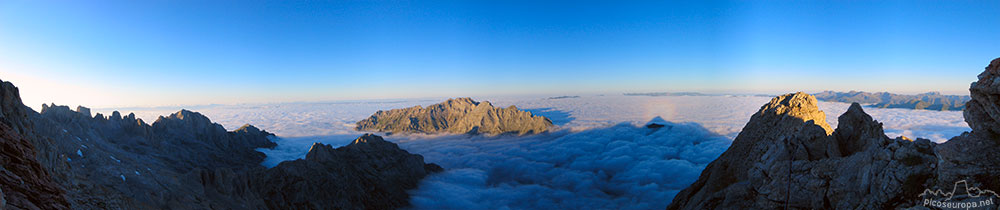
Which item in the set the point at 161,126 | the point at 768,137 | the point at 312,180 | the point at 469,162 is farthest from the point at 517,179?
the point at 161,126

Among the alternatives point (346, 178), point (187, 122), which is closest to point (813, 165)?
point (346, 178)

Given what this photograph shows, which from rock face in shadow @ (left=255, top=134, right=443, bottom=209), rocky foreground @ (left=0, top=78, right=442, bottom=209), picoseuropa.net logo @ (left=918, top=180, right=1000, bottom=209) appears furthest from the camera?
rock face in shadow @ (left=255, top=134, right=443, bottom=209)

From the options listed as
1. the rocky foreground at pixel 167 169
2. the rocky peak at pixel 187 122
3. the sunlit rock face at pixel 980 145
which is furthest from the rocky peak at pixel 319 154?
the sunlit rock face at pixel 980 145

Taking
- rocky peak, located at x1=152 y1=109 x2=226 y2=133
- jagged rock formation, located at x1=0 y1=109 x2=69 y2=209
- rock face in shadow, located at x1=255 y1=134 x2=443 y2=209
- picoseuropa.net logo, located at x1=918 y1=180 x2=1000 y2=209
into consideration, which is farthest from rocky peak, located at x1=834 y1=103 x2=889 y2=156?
rocky peak, located at x1=152 y1=109 x2=226 y2=133

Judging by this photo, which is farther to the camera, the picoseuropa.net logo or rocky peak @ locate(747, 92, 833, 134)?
rocky peak @ locate(747, 92, 833, 134)

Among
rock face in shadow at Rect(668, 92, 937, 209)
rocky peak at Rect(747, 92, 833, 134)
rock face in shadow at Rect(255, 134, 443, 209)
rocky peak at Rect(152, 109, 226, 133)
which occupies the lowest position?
rock face in shadow at Rect(255, 134, 443, 209)

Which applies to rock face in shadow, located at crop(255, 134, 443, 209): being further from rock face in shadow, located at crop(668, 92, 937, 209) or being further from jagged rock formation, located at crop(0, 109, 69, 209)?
rock face in shadow, located at crop(668, 92, 937, 209)

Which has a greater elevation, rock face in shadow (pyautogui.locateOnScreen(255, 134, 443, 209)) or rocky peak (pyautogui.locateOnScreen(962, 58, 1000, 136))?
rocky peak (pyautogui.locateOnScreen(962, 58, 1000, 136))
